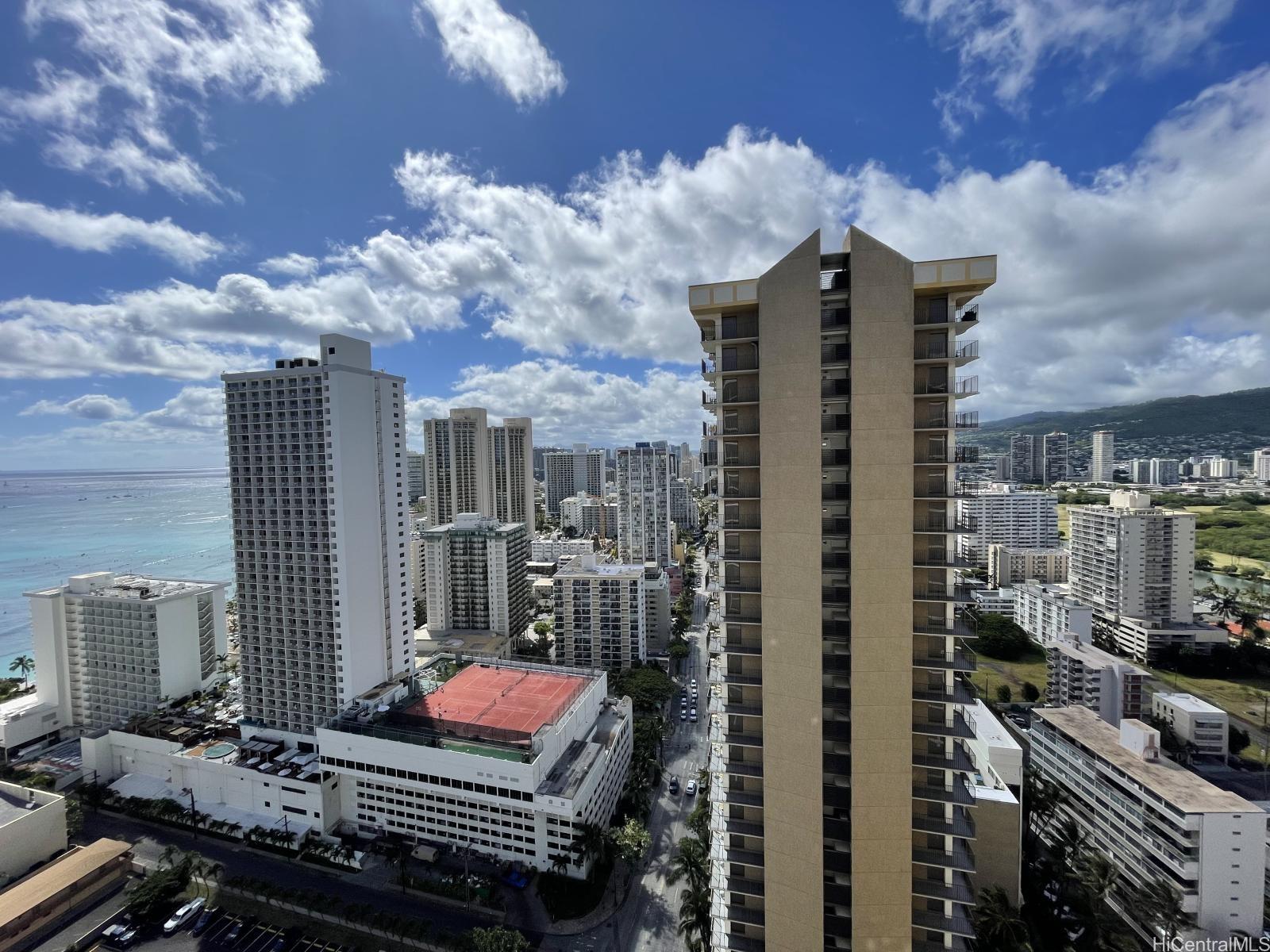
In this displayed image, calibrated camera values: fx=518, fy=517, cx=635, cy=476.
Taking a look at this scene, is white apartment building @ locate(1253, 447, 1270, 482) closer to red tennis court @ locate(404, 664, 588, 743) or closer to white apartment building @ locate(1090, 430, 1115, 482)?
white apartment building @ locate(1090, 430, 1115, 482)

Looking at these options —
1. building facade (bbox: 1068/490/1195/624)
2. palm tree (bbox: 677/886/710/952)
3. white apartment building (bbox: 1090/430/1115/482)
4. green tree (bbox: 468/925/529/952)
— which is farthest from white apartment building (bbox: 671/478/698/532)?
white apartment building (bbox: 1090/430/1115/482)

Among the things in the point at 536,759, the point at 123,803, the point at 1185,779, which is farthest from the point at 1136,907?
the point at 123,803

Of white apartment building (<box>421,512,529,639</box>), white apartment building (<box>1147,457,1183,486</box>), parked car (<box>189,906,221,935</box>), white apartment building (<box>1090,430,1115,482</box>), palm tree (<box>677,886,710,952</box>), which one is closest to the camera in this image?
palm tree (<box>677,886,710,952</box>)

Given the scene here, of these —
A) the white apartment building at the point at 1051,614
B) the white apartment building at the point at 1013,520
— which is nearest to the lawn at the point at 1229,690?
the white apartment building at the point at 1051,614

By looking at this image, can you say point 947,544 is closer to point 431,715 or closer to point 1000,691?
point 431,715

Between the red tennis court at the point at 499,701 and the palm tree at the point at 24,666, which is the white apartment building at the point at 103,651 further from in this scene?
the red tennis court at the point at 499,701

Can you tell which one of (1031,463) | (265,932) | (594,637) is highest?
(1031,463)
